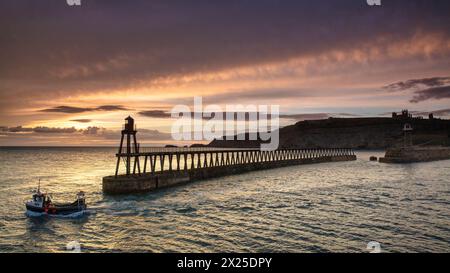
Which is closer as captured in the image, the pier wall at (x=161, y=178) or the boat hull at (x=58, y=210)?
the boat hull at (x=58, y=210)

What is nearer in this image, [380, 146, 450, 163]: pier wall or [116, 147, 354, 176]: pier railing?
[116, 147, 354, 176]: pier railing

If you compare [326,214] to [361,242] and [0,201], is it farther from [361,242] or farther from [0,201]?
[0,201]

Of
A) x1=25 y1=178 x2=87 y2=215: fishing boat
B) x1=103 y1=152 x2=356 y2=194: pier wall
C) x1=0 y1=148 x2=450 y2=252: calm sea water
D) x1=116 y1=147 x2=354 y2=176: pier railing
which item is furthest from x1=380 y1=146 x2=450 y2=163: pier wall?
x1=25 y1=178 x2=87 y2=215: fishing boat

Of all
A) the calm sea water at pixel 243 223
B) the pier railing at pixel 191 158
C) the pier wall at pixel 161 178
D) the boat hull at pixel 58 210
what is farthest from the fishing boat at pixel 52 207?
the pier railing at pixel 191 158

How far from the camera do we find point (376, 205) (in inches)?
1339

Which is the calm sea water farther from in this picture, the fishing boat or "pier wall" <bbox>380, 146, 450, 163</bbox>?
"pier wall" <bbox>380, 146, 450, 163</bbox>

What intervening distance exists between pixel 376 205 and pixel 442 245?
13639 millimetres

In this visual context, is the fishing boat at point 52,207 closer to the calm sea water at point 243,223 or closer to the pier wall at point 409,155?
the calm sea water at point 243,223

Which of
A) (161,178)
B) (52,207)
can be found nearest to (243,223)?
(52,207)

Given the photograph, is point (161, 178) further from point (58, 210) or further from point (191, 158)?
point (191, 158)

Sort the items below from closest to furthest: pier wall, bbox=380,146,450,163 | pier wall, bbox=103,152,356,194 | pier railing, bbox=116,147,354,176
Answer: pier wall, bbox=103,152,356,194
pier railing, bbox=116,147,354,176
pier wall, bbox=380,146,450,163
